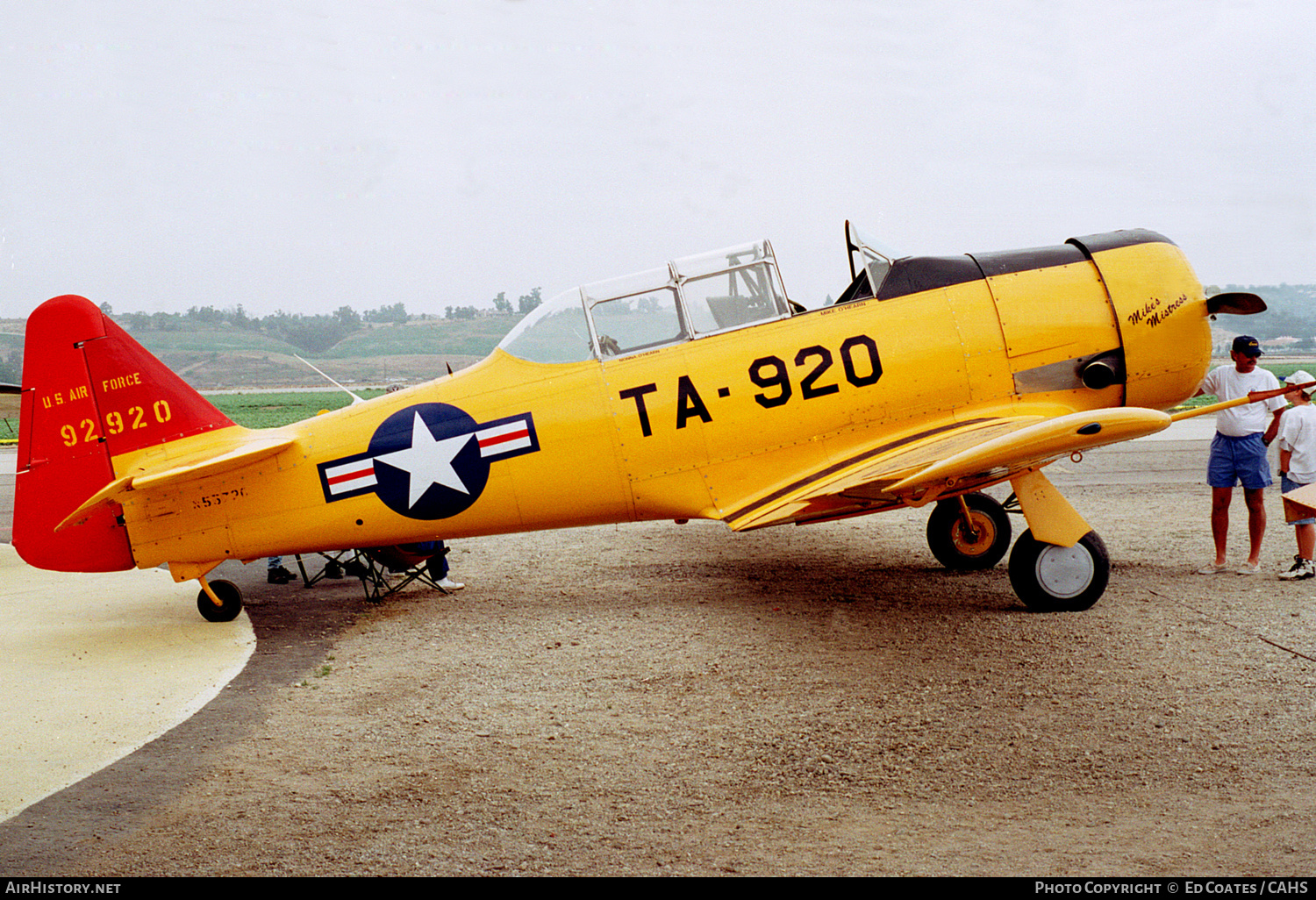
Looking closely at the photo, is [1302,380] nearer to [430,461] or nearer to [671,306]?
[671,306]

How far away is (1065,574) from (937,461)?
4.70 feet

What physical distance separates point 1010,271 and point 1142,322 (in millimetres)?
914

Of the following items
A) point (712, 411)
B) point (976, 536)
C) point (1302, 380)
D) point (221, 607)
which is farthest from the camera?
point (976, 536)

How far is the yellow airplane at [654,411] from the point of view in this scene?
20.2 ft

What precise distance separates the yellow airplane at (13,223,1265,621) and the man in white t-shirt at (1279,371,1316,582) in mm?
1014

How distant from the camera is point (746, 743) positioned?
14.1 feet

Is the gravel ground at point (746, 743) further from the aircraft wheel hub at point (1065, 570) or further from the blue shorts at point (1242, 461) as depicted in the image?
the blue shorts at point (1242, 461)

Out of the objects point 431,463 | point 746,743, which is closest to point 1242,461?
point 746,743

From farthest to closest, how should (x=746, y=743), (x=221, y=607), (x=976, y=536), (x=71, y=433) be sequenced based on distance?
1. (x=976, y=536)
2. (x=221, y=607)
3. (x=71, y=433)
4. (x=746, y=743)

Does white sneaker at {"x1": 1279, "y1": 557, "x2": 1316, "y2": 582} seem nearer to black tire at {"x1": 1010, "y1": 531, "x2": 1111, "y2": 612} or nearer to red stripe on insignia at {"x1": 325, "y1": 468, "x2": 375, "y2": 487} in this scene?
black tire at {"x1": 1010, "y1": 531, "x2": 1111, "y2": 612}

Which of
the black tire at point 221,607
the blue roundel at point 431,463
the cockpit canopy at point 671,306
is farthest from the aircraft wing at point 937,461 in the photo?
the black tire at point 221,607

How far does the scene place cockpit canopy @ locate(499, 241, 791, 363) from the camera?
633 cm
